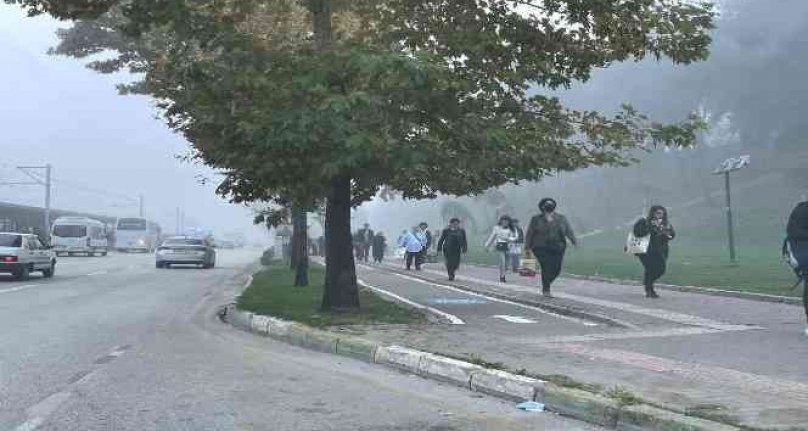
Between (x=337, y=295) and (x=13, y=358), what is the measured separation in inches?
194

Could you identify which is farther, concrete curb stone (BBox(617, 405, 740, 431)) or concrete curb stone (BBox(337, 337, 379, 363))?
concrete curb stone (BBox(337, 337, 379, 363))

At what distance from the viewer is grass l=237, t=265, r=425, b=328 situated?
11.6 metres

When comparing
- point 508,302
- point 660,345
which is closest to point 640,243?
point 508,302

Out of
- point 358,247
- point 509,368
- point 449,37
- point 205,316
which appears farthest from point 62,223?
point 509,368

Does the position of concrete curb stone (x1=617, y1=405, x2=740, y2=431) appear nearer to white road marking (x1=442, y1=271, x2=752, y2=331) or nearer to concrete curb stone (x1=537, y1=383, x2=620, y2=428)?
concrete curb stone (x1=537, y1=383, x2=620, y2=428)

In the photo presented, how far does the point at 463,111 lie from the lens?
451 inches

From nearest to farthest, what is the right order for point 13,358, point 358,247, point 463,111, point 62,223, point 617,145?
point 13,358, point 463,111, point 617,145, point 358,247, point 62,223

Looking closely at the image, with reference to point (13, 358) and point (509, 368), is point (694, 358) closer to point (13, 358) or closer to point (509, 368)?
point (509, 368)

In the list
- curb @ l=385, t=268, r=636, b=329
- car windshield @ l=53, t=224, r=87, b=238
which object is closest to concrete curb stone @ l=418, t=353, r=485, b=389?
curb @ l=385, t=268, r=636, b=329

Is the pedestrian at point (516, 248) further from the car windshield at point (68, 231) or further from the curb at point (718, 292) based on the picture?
the car windshield at point (68, 231)

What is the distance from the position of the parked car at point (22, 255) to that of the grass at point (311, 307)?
7673 mm

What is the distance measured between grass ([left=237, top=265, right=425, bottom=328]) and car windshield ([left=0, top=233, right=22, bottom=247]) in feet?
26.5

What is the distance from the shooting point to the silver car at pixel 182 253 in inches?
1307

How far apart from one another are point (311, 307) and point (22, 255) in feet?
41.8
